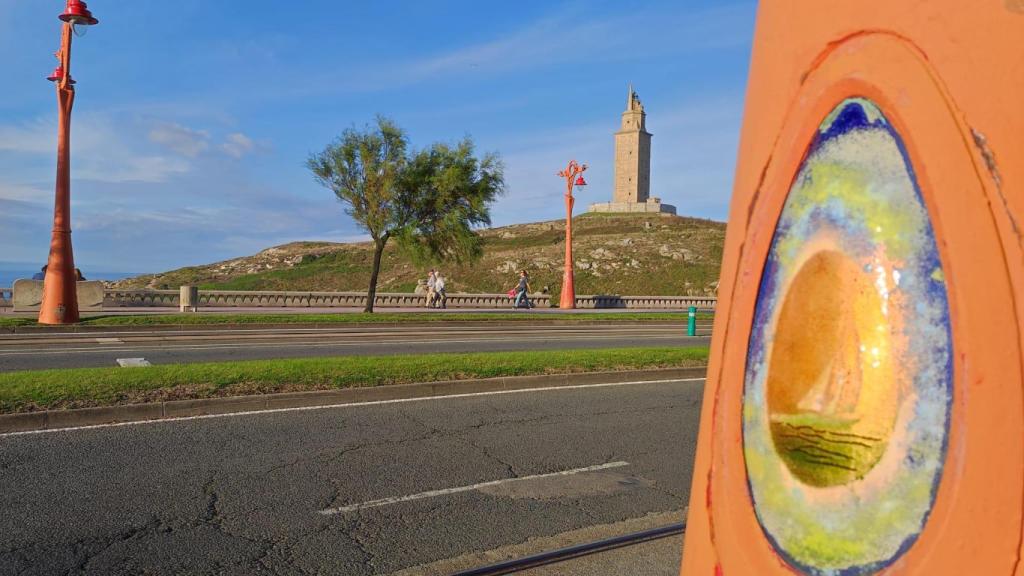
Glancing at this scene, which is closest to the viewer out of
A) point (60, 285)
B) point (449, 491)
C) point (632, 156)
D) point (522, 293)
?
point (449, 491)

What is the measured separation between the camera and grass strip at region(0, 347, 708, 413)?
26.8 feet

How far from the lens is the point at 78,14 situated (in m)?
16.6

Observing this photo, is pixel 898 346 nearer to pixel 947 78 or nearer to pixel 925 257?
pixel 925 257

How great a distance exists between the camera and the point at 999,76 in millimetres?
991

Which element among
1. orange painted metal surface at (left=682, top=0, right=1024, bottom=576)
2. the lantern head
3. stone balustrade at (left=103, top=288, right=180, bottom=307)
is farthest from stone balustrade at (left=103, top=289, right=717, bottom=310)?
orange painted metal surface at (left=682, top=0, right=1024, bottom=576)

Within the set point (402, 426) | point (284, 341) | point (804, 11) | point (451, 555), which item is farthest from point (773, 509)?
point (284, 341)

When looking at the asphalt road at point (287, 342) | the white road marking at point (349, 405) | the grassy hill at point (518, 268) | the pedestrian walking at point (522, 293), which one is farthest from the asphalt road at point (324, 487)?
the grassy hill at point (518, 268)

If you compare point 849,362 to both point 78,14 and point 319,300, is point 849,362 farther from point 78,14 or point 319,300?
point 319,300

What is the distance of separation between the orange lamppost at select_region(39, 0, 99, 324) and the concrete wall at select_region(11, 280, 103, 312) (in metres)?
6.71

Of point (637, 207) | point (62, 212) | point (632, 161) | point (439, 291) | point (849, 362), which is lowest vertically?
point (849, 362)

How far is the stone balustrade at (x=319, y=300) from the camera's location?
30.1 metres

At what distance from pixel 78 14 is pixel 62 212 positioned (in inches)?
170

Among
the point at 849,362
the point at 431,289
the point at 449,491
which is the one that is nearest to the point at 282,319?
the point at 431,289

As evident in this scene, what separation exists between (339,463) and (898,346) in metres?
5.89
